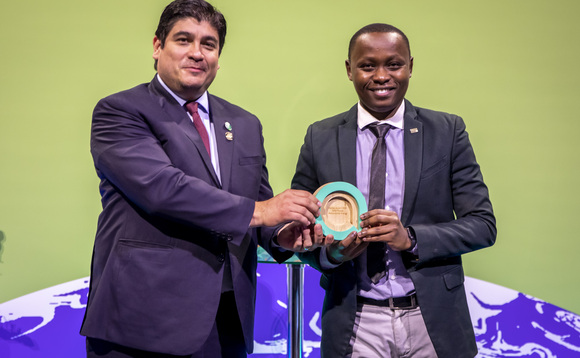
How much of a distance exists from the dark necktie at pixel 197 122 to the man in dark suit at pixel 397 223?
0.43 metres

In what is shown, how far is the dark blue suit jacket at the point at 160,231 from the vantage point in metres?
1.69

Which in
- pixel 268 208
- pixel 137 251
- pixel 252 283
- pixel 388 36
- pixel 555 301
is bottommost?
pixel 555 301

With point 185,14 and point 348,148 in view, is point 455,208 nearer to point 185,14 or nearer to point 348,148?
point 348,148

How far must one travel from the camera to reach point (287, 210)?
1.78 metres

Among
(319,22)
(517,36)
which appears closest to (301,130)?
(319,22)

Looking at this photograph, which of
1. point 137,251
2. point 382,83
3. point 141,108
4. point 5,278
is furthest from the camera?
point 5,278

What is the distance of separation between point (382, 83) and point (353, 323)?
81 cm

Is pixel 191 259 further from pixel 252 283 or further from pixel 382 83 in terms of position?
pixel 382 83

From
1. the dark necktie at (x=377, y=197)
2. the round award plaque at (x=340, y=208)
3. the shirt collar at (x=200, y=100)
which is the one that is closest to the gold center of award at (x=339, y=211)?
the round award plaque at (x=340, y=208)

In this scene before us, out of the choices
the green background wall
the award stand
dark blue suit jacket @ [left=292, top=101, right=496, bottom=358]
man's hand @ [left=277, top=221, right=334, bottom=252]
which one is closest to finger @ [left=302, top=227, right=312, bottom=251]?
man's hand @ [left=277, top=221, right=334, bottom=252]

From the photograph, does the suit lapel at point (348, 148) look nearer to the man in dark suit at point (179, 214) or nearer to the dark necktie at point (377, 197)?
the dark necktie at point (377, 197)

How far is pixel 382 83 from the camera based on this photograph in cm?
201

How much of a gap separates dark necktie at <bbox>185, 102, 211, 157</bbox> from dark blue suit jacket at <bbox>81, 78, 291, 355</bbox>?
4 centimetres

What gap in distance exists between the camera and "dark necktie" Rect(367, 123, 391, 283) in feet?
6.38
